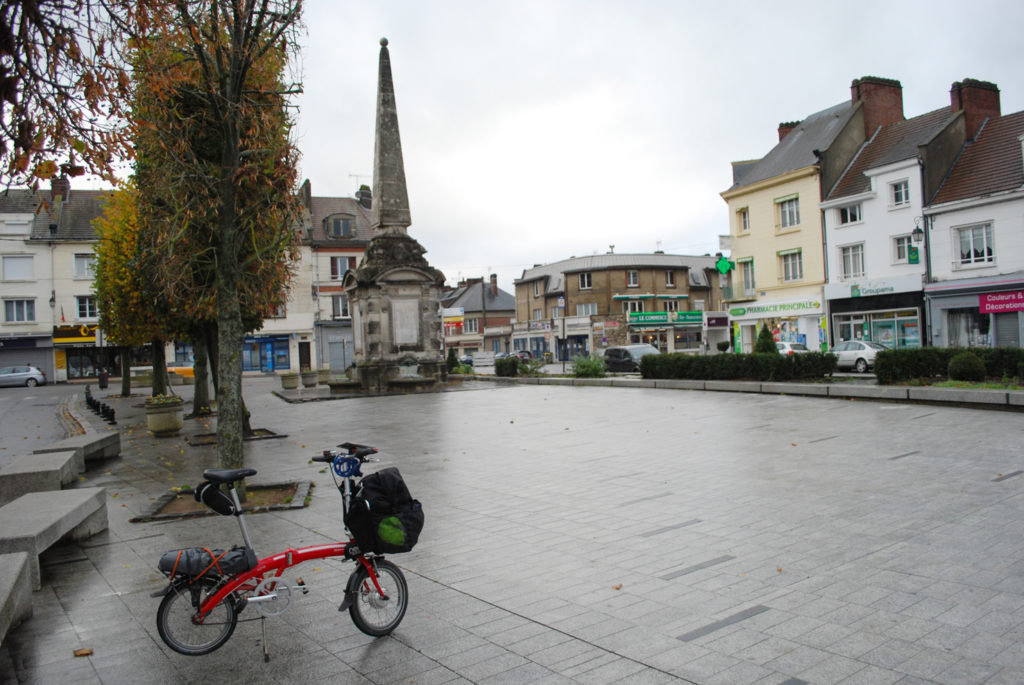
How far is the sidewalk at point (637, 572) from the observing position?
161 inches

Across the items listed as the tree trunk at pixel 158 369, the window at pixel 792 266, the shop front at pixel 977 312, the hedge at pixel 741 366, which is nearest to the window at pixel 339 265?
the tree trunk at pixel 158 369

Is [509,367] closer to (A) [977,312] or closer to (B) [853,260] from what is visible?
(B) [853,260]

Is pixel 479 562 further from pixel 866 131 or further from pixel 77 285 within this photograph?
pixel 77 285

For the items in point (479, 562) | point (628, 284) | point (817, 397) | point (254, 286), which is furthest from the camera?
point (628, 284)

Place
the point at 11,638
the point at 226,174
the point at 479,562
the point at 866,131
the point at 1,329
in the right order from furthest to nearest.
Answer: the point at 1,329 → the point at 866,131 → the point at 226,174 → the point at 479,562 → the point at 11,638

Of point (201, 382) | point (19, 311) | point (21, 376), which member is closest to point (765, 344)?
point (201, 382)

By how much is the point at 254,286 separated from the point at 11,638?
375 inches

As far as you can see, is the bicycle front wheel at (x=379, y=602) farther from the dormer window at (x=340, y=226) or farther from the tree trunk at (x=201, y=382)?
the dormer window at (x=340, y=226)

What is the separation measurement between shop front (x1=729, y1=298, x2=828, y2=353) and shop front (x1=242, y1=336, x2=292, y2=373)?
32.4m

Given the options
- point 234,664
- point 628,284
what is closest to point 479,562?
point 234,664

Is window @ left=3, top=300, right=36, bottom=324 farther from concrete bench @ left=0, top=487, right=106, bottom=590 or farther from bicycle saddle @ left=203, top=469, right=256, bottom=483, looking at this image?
bicycle saddle @ left=203, top=469, right=256, bottom=483

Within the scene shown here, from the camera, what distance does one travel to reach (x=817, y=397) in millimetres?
18266

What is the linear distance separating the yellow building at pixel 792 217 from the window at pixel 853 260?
3.69 feet

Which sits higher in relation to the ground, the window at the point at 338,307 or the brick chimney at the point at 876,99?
the brick chimney at the point at 876,99
